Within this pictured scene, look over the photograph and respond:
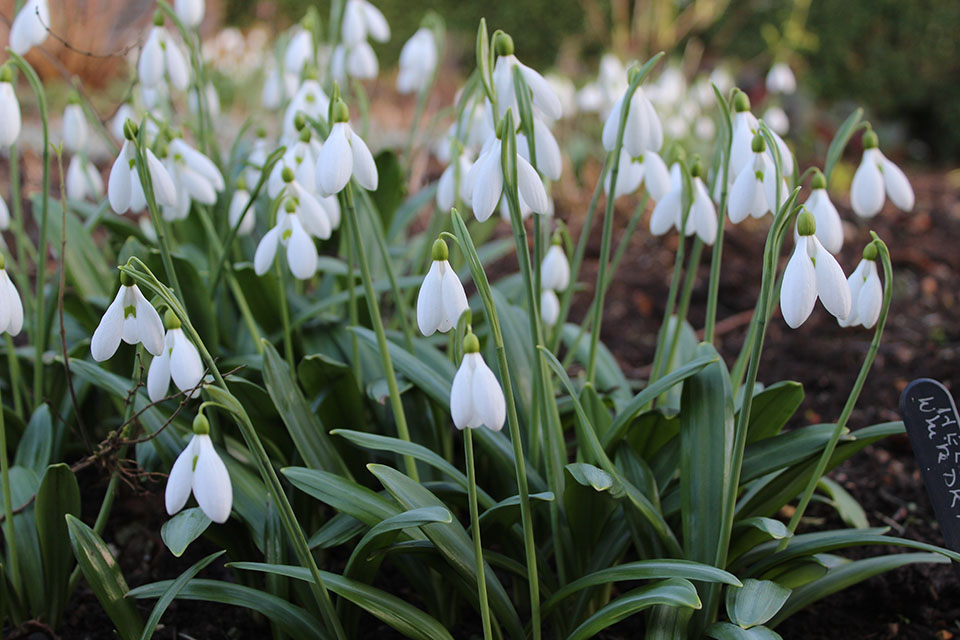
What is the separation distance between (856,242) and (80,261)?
3.21 m

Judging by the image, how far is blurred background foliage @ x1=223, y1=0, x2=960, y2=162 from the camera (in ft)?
21.7

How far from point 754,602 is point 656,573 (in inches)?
6.3

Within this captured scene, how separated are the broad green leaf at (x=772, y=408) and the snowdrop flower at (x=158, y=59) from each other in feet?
4.59

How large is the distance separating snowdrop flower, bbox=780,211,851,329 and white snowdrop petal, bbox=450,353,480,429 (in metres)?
0.44

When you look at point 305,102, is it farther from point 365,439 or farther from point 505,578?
point 505,578

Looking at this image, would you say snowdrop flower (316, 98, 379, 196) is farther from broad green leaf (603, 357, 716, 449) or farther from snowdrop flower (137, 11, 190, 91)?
snowdrop flower (137, 11, 190, 91)

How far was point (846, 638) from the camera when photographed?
5.71 ft

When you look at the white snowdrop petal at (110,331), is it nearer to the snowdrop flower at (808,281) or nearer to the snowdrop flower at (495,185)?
the snowdrop flower at (495,185)

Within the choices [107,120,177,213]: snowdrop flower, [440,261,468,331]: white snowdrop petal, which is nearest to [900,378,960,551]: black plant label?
[440,261,468,331]: white snowdrop petal

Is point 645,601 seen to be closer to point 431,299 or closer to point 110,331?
point 431,299

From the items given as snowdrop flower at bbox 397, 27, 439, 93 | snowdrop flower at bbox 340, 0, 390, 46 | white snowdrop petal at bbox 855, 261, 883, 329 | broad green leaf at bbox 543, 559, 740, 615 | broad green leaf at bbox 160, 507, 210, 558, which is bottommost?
broad green leaf at bbox 543, 559, 740, 615

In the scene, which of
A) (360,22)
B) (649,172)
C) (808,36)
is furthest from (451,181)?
(808,36)

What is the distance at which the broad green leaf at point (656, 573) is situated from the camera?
130 cm

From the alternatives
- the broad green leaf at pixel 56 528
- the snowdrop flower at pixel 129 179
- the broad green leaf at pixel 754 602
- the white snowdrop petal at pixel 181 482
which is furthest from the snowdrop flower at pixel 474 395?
the broad green leaf at pixel 56 528
